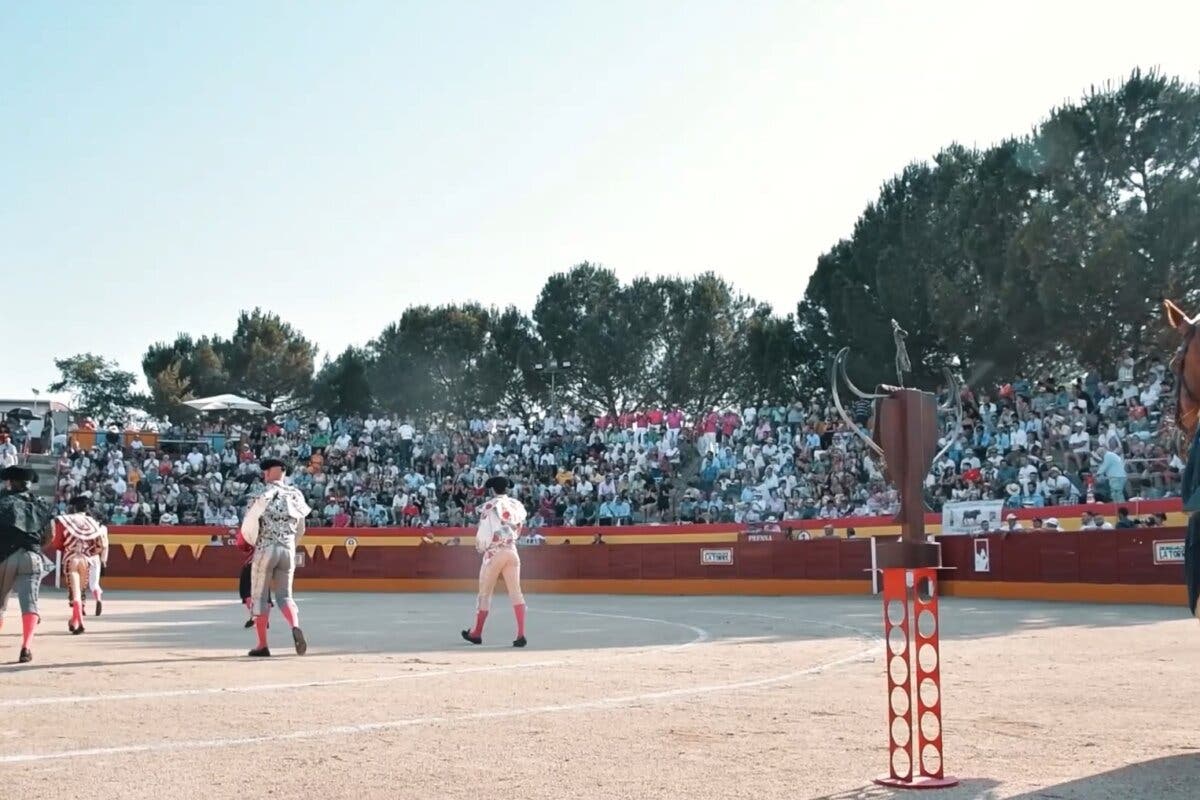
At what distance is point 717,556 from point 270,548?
1698 cm

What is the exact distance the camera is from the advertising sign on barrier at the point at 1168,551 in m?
20.2

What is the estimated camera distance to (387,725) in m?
7.25

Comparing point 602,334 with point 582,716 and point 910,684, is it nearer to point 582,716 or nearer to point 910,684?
point 582,716

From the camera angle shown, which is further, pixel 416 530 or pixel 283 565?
pixel 416 530

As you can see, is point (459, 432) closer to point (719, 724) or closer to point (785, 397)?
point (785, 397)

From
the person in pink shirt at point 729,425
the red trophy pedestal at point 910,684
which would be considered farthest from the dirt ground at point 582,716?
the person in pink shirt at point 729,425

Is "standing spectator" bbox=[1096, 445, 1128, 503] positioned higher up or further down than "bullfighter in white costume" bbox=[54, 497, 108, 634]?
higher up

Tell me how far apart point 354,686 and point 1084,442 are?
64.0 feet

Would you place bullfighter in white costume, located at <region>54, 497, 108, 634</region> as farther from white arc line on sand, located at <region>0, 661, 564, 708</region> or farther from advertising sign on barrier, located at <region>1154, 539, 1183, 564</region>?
→ advertising sign on barrier, located at <region>1154, 539, 1183, 564</region>

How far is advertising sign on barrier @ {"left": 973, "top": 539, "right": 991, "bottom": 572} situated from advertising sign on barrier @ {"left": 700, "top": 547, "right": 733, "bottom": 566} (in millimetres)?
5723

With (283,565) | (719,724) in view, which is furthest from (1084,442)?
(719,724)

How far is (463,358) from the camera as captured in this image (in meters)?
69.9

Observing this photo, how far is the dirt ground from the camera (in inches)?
220

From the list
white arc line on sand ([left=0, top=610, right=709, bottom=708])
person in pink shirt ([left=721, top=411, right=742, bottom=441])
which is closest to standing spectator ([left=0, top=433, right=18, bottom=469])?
person in pink shirt ([left=721, top=411, right=742, bottom=441])
